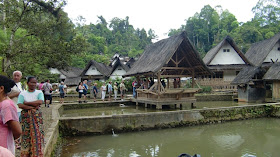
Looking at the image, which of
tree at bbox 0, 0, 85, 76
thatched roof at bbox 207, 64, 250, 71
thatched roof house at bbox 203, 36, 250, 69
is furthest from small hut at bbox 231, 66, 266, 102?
tree at bbox 0, 0, 85, 76

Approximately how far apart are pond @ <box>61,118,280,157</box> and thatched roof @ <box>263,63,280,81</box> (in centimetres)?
558

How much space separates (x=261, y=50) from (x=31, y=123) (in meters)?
26.0

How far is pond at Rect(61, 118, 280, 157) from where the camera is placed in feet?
22.0

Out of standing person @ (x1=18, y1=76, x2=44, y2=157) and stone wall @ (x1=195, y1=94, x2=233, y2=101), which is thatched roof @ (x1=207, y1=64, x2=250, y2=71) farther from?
standing person @ (x1=18, y1=76, x2=44, y2=157)

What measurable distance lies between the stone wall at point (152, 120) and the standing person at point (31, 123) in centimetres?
432

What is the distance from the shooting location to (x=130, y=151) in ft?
22.6

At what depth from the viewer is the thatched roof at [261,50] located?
2278 centimetres

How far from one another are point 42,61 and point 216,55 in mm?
19853

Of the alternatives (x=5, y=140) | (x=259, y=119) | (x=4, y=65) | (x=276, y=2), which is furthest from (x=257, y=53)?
(x=276, y=2)

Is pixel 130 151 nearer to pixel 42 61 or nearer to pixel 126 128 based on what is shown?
pixel 126 128

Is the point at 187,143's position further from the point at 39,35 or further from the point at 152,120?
the point at 39,35

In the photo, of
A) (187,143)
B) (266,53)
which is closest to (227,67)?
(266,53)

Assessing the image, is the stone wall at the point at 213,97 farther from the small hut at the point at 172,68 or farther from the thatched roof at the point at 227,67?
the thatched roof at the point at 227,67

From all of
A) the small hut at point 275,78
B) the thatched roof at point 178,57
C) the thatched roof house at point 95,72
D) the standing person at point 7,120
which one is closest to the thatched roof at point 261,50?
the small hut at point 275,78
